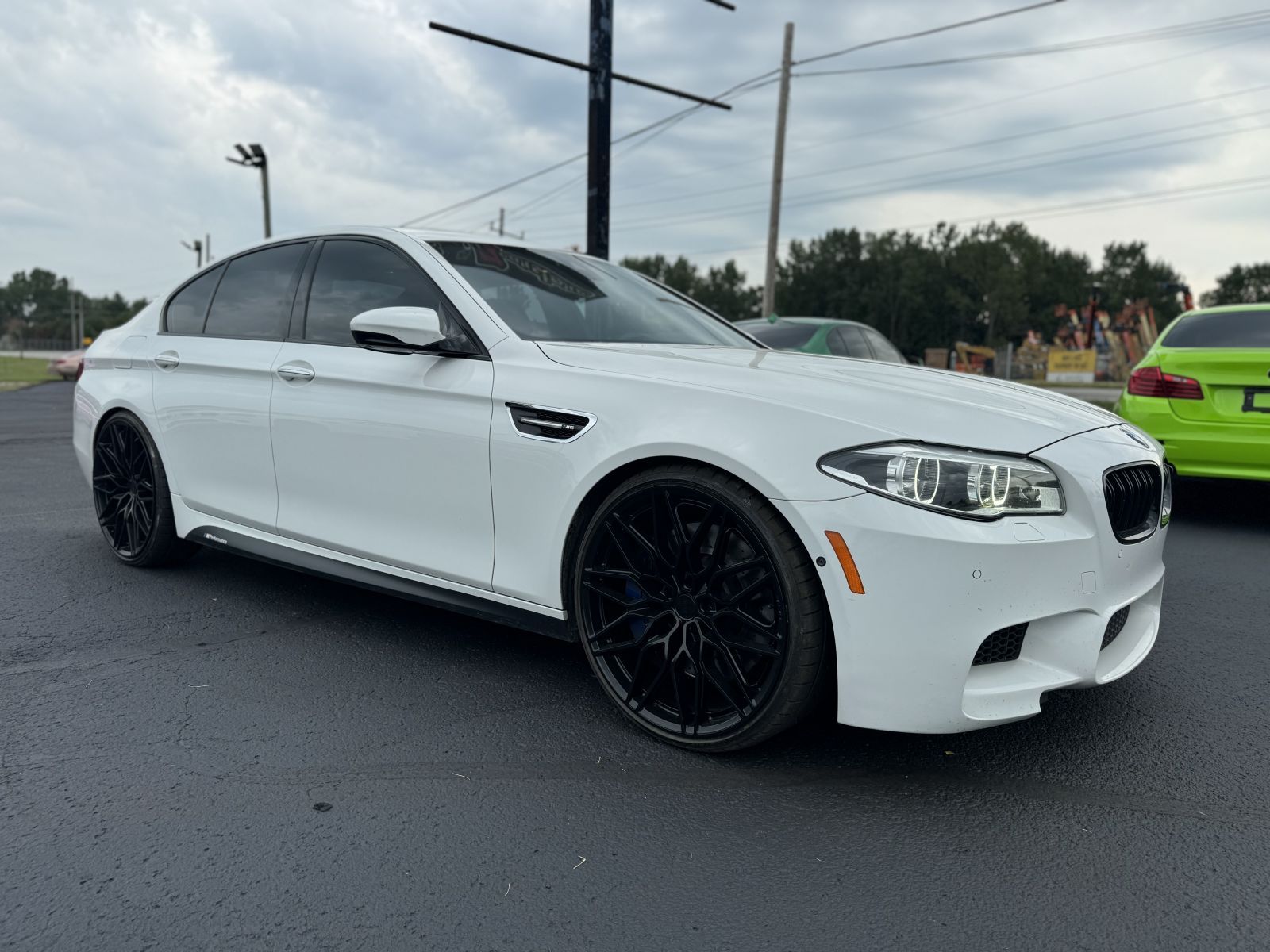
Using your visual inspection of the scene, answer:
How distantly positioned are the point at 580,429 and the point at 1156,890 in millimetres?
1792

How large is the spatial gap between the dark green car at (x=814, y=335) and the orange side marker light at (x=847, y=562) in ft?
21.1

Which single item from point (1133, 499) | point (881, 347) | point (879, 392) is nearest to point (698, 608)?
point (879, 392)

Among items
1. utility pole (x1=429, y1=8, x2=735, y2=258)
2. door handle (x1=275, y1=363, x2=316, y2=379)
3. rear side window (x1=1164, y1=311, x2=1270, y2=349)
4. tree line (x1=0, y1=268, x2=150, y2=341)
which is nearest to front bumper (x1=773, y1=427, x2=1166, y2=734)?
door handle (x1=275, y1=363, x2=316, y2=379)

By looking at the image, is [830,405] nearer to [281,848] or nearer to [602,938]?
[602,938]

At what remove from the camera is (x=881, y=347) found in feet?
33.4

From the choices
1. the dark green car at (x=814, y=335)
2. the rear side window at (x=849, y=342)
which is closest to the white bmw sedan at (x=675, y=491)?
the dark green car at (x=814, y=335)

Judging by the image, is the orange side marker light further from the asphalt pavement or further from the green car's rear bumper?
the green car's rear bumper

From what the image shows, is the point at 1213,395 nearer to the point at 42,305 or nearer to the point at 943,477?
the point at 943,477

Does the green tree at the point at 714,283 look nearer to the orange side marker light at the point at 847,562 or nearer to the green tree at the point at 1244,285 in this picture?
the green tree at the point at 1244,285

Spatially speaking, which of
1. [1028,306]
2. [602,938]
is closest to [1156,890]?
[602,938]

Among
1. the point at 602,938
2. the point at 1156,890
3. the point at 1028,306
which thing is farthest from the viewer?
the point at 1028,306

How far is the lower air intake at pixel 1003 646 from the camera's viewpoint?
2402mm

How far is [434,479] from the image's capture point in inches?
125

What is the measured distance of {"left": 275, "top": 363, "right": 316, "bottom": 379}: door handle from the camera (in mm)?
3617
